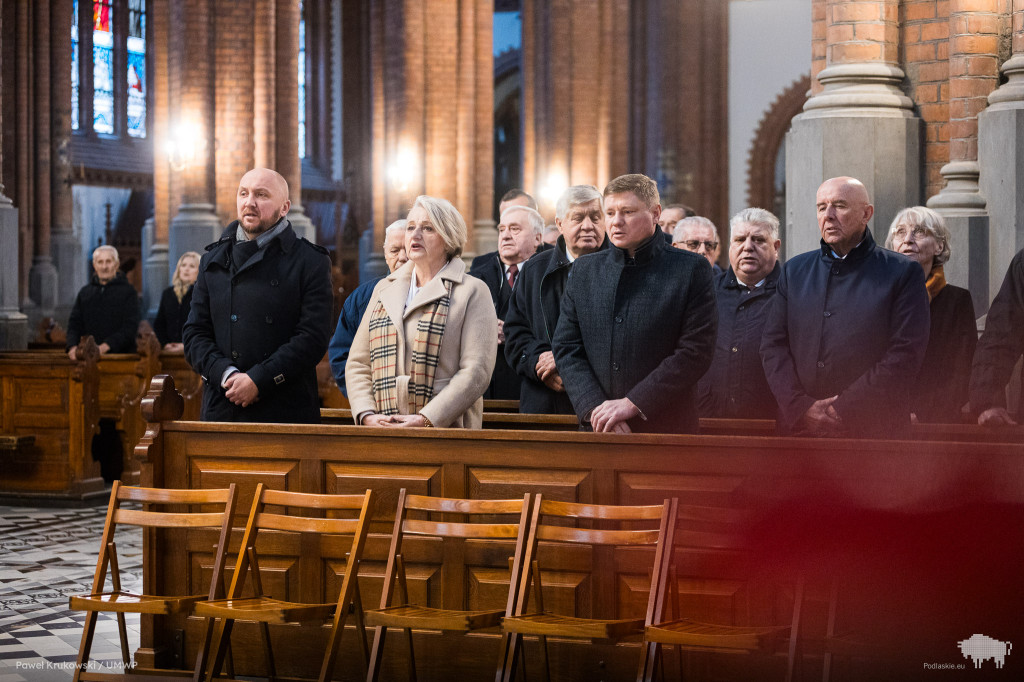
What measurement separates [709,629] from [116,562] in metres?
2.18

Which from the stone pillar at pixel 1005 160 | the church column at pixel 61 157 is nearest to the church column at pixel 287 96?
the church column at pixel 61 157

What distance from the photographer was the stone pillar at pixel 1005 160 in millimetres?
6750

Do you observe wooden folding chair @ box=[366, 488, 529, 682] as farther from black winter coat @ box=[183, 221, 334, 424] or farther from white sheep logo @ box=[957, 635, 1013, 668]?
white sheep logo @ box=[957, 635, 1013, 668]

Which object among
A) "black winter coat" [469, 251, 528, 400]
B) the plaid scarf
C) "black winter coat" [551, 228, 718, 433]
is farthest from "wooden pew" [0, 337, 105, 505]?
"black winter coat" [551, 228, 718, 433]

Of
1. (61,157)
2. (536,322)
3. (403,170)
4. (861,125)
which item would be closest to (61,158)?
(61,157)

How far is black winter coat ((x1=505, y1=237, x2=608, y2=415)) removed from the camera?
226 inches

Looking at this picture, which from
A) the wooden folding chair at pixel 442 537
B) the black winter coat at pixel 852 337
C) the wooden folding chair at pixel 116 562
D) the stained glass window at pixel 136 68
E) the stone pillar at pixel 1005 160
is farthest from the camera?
the stained glass window at pixel 136 68

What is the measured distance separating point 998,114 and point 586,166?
44.8ft

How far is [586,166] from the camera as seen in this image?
20.3 meters

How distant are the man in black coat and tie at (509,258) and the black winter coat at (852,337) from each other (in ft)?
5.75

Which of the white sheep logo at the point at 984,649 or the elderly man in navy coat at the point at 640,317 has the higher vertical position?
the elderly man in navy coat at the point at 640,317

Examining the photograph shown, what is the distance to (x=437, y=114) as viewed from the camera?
16.9 meters

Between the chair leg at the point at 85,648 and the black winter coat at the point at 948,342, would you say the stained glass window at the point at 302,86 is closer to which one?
the black winter coat at the point at 948,342

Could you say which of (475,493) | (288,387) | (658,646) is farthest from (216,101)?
(658,646)
